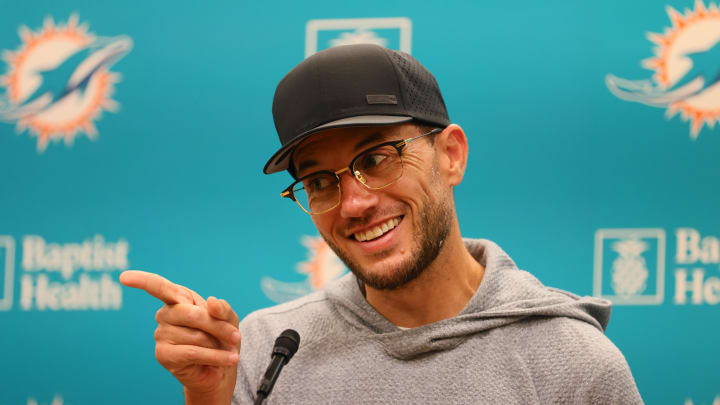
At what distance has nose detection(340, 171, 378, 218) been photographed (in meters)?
1.24

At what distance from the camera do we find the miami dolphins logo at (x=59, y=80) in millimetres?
2088

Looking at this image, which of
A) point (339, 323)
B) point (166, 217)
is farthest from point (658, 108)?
point (166, 217)

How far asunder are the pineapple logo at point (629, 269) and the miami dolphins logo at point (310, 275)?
3.12ft

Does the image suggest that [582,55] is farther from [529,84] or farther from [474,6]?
[474,6]

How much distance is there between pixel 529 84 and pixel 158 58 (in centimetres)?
136

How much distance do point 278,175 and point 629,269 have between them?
4.12 ft

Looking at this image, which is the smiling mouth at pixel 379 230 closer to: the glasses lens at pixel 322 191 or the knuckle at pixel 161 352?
the glasses lens at pixel 322 191

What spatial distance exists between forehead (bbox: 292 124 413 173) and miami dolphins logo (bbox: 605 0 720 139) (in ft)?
3.34

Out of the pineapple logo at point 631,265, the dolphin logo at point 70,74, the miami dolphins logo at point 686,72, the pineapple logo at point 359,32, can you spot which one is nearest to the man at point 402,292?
the pineapple logo at point 631,265

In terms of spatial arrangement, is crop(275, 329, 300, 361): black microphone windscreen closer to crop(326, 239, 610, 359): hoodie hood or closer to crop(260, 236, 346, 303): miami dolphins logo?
crop(326, 239, 610, 359): hoodie hood

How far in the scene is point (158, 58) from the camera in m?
2.07

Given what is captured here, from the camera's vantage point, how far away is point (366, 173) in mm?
1262

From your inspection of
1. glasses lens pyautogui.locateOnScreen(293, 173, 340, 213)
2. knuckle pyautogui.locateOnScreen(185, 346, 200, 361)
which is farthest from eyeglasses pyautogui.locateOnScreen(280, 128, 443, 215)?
knuckle pyautogui.locateOnScreen(185, 346, 200, 361)

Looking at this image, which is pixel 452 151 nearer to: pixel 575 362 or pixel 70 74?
pixel 575 362
